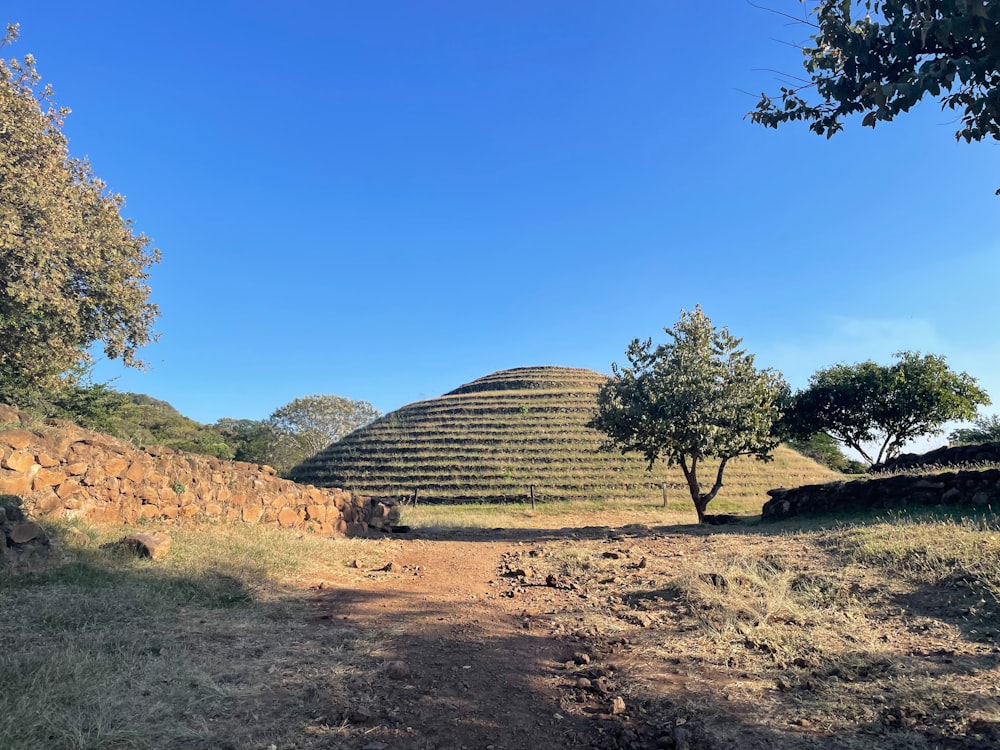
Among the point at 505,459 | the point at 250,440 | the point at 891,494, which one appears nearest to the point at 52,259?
the point at 891,494

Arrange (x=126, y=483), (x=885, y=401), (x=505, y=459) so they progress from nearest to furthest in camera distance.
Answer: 1. (x=126, y=483)
2. (x=885, y=401)
3. (x=505, y=459)

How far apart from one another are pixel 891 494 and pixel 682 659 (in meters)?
10.7

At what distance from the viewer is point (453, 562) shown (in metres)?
10.9

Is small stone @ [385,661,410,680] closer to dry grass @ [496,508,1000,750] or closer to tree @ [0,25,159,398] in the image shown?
dry grass @ [496,508,1000,750]

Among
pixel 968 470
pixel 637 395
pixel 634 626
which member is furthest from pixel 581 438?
pixel 634 626

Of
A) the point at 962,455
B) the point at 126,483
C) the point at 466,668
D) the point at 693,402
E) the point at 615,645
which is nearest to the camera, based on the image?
the point at 466,668

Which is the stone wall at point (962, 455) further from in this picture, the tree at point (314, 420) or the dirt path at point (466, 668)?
the tree at point (314, 420)

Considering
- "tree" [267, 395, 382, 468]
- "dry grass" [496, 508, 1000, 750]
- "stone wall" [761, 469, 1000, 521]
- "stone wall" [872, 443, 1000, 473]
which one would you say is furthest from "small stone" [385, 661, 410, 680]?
"tree" [267, 395, 382, 468]

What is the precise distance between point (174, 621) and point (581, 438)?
36312mm

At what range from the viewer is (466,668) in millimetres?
4629

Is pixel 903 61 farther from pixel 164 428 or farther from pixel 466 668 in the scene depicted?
pixel 164 428

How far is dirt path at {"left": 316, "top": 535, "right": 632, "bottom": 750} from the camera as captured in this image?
347cm

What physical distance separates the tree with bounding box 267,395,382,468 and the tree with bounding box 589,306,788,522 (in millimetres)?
51146

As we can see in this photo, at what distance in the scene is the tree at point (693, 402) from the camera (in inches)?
719
